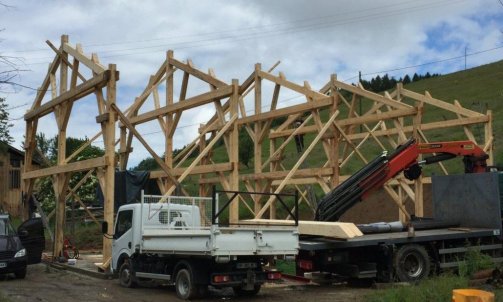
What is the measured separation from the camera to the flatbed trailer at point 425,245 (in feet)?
41.3

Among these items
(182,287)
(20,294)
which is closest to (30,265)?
(20,294)

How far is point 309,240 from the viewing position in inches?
508

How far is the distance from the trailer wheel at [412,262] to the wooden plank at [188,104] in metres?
6.23

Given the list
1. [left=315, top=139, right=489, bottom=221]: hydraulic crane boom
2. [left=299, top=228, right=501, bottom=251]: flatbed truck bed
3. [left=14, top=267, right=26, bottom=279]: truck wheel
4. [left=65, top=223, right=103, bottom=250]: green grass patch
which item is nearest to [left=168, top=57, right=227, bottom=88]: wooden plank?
[left=315, top=139, right=489, bottom=221]: hydraulic crane boom

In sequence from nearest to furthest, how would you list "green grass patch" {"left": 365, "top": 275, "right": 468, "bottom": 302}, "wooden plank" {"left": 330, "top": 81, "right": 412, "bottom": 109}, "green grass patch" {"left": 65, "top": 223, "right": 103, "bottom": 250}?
"green grass patch" {"left": 365, "top": 275, "right": 468, "bottom": 302}
"wooden plank" {"left": 330, "top": 81, "right": 412, "bottom": 109}
"green grass patch" {"left": 65, "top": 223, "right": 103, "bottom": 250}

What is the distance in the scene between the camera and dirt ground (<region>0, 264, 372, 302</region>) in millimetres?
11531

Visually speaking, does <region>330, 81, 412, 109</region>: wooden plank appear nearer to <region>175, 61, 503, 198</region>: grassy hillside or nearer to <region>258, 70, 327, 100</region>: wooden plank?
<region>258, 70, 327, 100</region>: wooden plank

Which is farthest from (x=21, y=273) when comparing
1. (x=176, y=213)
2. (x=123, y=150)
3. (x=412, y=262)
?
(x=412, y=262)

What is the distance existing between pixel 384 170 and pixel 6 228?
33.1 feet

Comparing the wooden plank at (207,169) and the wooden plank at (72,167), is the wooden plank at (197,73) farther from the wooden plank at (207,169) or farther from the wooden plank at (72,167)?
the wooden plank at (72,167)

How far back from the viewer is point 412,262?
13023 millimetres

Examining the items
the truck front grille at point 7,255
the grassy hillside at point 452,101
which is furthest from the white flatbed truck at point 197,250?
the grassy hillside at point 452,101

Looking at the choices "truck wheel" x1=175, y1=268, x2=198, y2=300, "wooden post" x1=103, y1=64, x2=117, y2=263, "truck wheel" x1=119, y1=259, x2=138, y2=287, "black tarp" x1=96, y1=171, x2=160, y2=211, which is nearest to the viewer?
"truck wheel" x1=175, y1=268, x2=198, y2=300

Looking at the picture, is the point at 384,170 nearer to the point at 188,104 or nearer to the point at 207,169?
the point at 207,169
